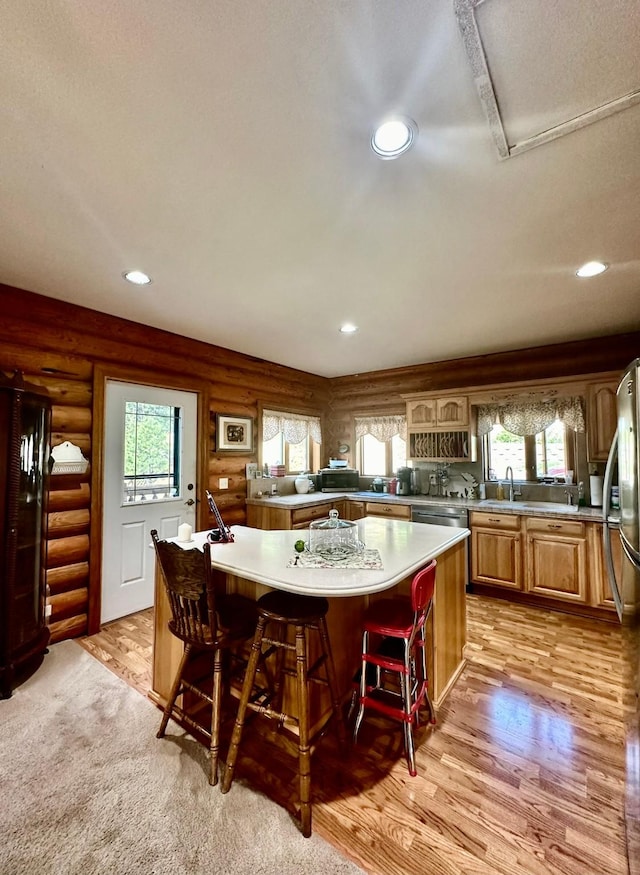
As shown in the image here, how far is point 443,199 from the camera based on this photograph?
1636 millimetres

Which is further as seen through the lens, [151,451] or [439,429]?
[439,429]

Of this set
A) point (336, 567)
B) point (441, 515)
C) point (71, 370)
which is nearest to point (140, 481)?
point (71, 370)

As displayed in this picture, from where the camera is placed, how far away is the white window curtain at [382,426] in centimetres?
507

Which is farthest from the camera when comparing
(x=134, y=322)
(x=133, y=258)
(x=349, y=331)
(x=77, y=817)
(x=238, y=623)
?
(x=349, y=331)

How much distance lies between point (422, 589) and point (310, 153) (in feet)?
6.23

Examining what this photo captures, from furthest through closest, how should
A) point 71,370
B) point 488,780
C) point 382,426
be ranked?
point 382,426 → point 71,370 → point 488,780

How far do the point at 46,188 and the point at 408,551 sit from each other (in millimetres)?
2431

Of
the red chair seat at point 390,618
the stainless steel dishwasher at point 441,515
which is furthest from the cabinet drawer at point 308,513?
the red chair seat at point 390,618

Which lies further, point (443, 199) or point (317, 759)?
point (317, 759)

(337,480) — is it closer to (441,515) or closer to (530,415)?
(441,515)

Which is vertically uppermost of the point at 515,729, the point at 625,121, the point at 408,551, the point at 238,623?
the point at 625,121

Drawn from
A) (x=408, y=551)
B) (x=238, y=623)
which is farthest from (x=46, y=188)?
(x=408, y=551)

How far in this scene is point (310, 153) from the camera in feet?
4.53

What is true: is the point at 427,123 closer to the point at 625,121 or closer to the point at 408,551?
the point at 625,121
